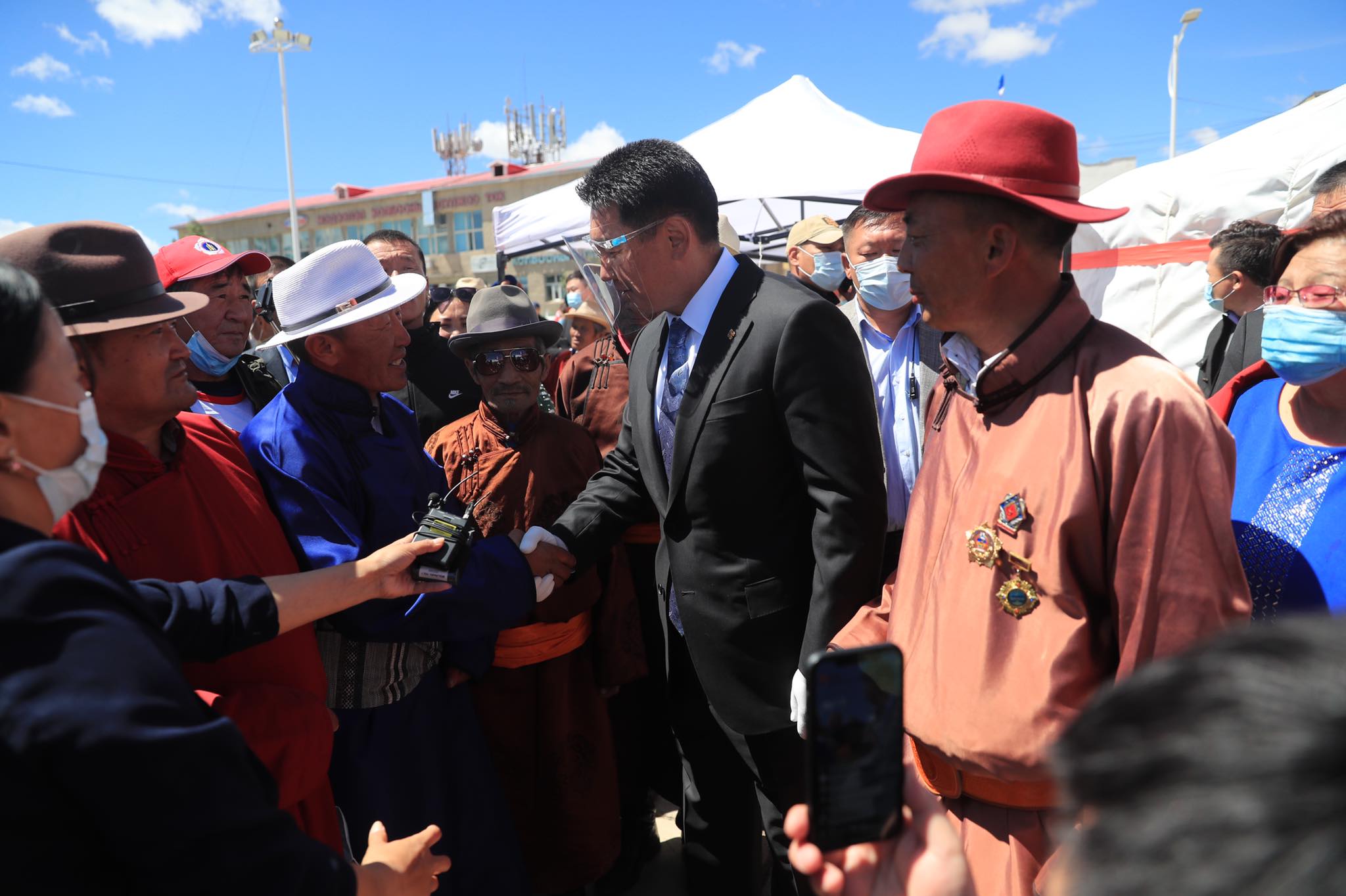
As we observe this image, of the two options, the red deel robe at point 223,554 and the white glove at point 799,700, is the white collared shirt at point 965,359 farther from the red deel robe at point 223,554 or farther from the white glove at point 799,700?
A: the red deel robe at point 223,554

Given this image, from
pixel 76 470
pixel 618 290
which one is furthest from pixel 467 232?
pixel 76 470

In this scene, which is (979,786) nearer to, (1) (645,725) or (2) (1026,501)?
(2) (1026,501)

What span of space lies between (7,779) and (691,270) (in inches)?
85.9

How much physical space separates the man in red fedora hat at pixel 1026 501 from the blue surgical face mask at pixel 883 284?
5.87 feet

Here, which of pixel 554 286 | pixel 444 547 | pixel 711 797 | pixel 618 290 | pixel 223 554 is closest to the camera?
pixel 223 554

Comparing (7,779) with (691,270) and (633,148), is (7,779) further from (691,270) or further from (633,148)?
(633,148)

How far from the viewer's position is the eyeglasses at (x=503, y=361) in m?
3.24

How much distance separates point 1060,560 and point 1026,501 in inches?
5.0

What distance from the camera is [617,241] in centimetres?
276

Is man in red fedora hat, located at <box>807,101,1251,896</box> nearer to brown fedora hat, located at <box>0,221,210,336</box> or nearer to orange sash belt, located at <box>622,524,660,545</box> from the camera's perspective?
brown fedora hat, located at <box>0,221,210,336</box>

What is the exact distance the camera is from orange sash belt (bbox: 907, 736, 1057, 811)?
5.02ft

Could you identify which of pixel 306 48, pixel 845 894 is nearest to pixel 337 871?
pixel 845 894

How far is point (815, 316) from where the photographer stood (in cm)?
239

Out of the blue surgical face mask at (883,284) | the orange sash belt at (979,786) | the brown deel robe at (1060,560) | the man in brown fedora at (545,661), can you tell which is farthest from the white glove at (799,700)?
the blue surgical face mask at (883,284)
